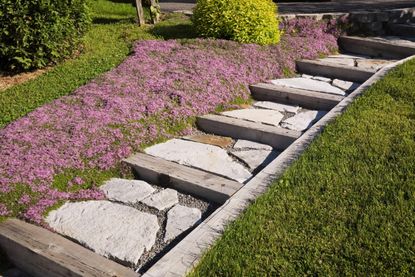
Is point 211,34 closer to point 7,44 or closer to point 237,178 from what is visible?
point 7,44

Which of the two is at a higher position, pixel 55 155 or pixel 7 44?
pixel 7 44

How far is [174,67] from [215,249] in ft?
13.3

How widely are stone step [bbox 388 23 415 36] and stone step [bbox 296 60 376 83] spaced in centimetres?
337

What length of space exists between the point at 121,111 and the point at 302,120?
2.39 meters

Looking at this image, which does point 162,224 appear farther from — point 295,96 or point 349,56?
point 349,56

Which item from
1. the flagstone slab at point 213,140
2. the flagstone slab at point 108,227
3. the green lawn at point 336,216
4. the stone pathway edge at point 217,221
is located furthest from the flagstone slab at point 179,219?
the flagstone slab at point 213,140

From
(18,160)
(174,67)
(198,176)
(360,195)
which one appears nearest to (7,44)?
(174,67)

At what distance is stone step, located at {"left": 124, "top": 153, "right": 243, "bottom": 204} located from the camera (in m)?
3.92

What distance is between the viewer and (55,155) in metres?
4.42

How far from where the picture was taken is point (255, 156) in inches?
186

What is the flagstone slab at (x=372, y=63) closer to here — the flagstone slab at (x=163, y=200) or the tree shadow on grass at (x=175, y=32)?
the tree shadow on grass at (x=175, y=32)

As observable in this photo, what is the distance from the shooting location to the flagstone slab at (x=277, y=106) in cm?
606

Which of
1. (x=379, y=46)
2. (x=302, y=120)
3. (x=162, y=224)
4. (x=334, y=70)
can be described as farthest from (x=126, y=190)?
(x=379, y=46)

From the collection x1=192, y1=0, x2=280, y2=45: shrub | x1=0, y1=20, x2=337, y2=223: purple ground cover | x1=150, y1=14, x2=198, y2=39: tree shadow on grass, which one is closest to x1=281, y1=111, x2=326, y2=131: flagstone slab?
x1=0, y1=20, x2=337, y2=223: purple ground cover
